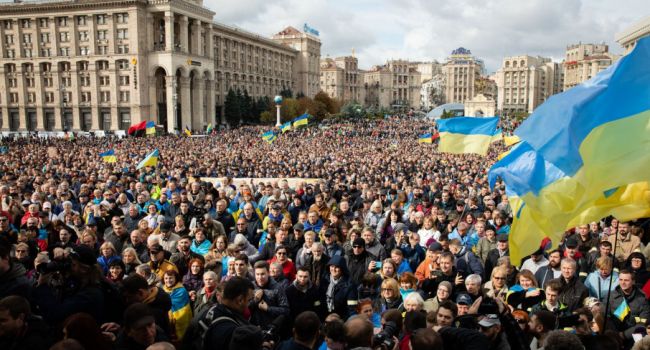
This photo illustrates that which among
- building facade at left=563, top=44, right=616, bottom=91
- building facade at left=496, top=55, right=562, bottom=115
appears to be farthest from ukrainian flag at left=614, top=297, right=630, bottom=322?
building facade at left=496, top=55, right=562, bottom=115

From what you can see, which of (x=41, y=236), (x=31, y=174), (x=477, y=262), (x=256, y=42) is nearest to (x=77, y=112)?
(x=256, y=42)

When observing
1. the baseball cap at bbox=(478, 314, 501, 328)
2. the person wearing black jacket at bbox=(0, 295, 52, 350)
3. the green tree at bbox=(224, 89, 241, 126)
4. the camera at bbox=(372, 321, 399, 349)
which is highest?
the green tree at bbox=(224, 89, 241, 126)

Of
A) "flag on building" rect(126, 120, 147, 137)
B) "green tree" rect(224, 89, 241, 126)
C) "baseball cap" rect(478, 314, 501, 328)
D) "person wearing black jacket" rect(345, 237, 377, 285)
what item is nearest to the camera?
"baseball cap" rect(478, 314, 501, 328)

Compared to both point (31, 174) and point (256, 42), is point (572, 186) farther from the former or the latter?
point (256, 42)

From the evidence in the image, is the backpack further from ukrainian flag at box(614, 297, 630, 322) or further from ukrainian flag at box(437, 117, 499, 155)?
ukrainian flag at box(437, 117, 499, 155)

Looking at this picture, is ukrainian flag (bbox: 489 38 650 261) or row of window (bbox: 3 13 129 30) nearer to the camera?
ukrainian flag (bbox: 489 38 650 261)

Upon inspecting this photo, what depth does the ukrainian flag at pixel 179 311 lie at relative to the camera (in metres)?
5.00

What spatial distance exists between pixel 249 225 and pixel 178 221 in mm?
1225

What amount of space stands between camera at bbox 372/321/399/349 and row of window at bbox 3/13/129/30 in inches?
2543

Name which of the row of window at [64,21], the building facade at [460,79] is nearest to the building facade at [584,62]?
the building facade at [460,79]

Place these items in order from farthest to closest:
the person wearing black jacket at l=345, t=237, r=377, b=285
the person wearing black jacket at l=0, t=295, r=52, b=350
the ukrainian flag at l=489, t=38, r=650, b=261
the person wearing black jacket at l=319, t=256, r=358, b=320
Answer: the person wearing black jacket at l=345, t=237, r=377, b=285, the person wearing black jacket at l=319, t=256, r=358, b=320, the ukrainian flag at l=489, t=38, r=650, b=261, the person wearing black jacket at l=0, t=295, r=52, b=350

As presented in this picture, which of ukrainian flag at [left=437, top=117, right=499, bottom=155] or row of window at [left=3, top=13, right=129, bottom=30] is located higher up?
row of window at [left=3, top=13, right=129, bottom=30]

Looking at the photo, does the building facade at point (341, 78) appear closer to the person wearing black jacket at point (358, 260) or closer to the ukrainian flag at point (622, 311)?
the person wearing black jacket at point (358, 260)

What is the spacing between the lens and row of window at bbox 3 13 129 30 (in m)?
60.9
